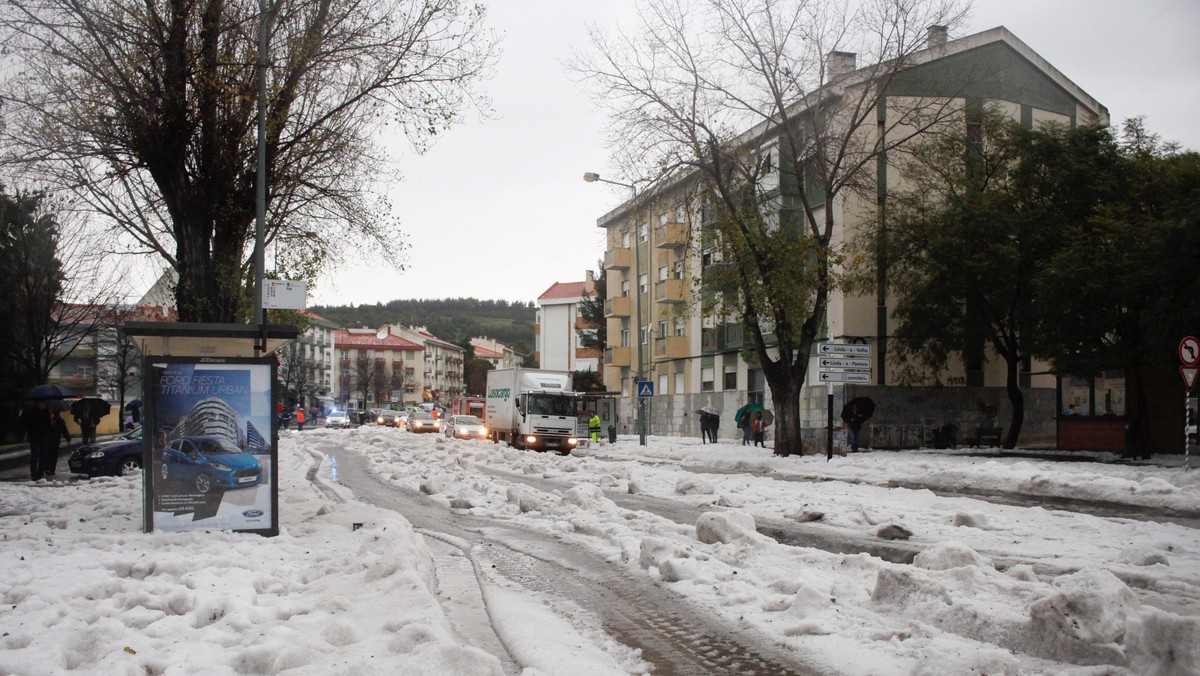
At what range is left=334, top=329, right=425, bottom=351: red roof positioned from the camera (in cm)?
15225

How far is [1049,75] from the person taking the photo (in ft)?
128

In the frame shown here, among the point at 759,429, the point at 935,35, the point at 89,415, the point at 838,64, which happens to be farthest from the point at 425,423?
the point at 935,35

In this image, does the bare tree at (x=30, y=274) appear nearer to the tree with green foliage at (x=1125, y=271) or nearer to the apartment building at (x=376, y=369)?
the tree with green foliage at (x=1125, y=271)

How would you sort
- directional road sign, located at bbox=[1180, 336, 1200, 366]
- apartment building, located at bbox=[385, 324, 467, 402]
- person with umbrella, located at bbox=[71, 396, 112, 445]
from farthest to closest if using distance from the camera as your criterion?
apartment building, located at bbox=[385, 324, 467, 402]
person with umbrella, located at bbox=[71, 396, 112, 445]
directional road sign, located at bbox=[1180, 336, 1200, 366]

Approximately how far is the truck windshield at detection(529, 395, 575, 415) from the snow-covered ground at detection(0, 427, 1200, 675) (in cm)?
2517

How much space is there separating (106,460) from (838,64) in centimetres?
2467

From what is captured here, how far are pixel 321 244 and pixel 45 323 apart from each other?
23.6 meters

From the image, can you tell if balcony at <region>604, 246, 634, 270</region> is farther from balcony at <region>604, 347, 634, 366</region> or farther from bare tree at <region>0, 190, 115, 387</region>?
bare tree at <region>0, 190, 115, 387</region>

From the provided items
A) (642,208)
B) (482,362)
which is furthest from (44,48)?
(482,362)

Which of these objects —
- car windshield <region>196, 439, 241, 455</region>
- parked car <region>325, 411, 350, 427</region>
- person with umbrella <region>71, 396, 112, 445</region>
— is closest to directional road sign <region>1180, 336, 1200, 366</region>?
car windshield <region>196, 439, 241, 455</region>

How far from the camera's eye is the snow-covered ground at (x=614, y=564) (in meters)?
5.45

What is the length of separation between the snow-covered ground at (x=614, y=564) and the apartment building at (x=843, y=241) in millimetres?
15955

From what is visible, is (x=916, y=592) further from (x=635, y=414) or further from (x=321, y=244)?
(x=635, y=414)

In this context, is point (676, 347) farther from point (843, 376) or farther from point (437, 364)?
point (437, 364)
